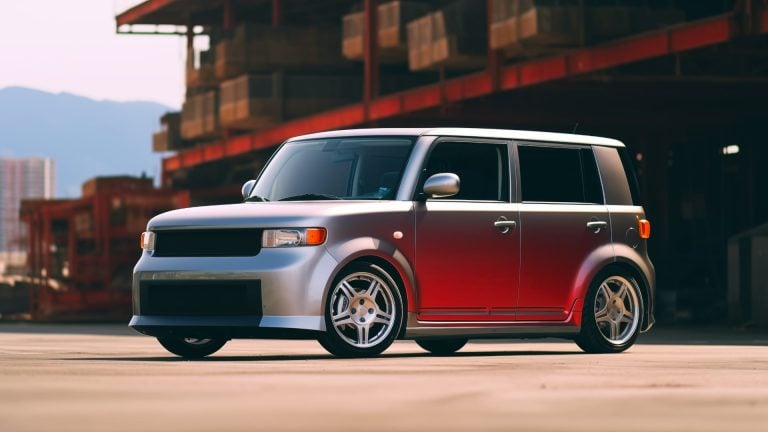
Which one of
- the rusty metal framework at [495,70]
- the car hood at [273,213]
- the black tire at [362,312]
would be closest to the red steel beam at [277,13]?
the rusty metal framework at [495,70]

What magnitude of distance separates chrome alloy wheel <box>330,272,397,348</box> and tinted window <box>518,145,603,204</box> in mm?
1850

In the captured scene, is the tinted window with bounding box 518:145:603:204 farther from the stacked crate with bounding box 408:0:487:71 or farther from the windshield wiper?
the stacked crate with bounding box 408:0:487:71

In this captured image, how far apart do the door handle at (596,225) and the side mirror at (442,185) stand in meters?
1.85

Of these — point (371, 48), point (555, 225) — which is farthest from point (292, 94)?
point (555, 225)

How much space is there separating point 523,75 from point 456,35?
7.93 feet

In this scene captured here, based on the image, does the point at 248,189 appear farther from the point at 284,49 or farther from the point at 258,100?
the point at 284,49

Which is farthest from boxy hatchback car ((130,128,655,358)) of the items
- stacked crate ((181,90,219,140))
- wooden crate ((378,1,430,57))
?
stacked crate ((181,90,219,140))

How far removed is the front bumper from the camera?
12266 mm

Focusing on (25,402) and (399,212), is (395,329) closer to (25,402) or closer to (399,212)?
(399,212)

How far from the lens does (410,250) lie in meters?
12.9

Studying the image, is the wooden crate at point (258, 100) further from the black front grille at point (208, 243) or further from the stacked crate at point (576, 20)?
the black front grille at point (208, 243)

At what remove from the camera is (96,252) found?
57781 mm

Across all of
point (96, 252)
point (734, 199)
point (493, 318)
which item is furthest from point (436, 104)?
point (493, 318)

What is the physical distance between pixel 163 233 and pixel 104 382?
3600 millimetres
